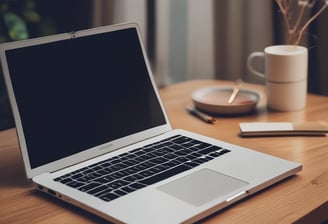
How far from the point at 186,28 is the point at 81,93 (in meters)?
0.98

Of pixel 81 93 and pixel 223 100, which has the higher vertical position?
pixel 81 93

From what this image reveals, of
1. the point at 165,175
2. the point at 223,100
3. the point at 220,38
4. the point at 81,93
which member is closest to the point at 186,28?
the point at 220,38

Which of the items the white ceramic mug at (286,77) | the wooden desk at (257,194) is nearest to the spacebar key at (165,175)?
the wooden desk at (257,194)

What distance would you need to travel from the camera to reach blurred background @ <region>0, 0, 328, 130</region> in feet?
5.72

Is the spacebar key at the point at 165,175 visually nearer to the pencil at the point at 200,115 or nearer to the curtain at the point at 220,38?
the pencil at the point at 200,115

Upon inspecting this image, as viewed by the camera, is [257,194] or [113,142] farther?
[113,142]

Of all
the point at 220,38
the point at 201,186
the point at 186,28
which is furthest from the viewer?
the point at 186,28

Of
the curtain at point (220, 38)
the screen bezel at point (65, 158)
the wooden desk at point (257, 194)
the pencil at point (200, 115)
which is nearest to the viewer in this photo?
the wooden desk at point (257, 194)

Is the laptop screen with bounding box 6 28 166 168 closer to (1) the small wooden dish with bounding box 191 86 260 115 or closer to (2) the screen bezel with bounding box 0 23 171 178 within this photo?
(2) the screen bezel with bounding box 0 23 171 178

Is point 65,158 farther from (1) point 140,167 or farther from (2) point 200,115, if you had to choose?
(2) point 200,115

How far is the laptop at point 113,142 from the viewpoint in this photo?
3.11 feet

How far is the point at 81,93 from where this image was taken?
1.13 m

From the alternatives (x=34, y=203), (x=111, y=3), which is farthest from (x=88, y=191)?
(x=111, y=3)

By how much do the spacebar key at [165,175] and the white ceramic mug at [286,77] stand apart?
0.44 metres
